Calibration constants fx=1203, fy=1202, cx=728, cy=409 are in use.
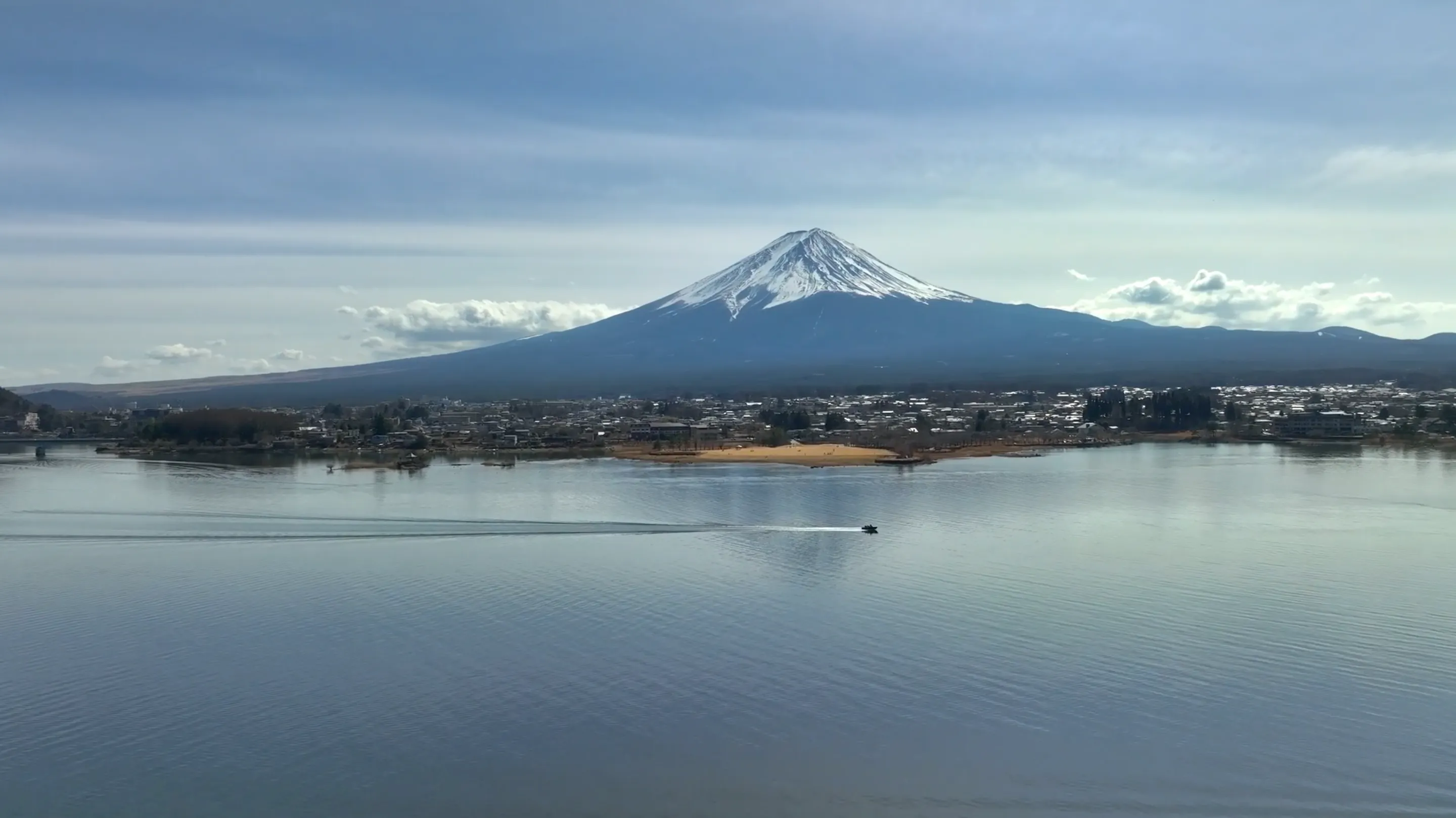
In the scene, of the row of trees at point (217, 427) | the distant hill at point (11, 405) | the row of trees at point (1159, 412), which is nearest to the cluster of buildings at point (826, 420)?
the row of trees at point (1159, 412)

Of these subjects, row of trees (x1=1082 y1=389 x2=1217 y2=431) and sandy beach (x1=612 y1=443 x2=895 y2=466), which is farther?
row of trees (x1=1082 y1=389 x2=1217 y2=431)

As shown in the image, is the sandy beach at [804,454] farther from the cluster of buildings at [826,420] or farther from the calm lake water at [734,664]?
the calm lake water at [734,664]

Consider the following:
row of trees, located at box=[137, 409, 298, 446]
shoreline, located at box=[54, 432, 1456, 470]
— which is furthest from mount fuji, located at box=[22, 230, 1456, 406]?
shoreline, located at box=[54, 432, 1456, 470]

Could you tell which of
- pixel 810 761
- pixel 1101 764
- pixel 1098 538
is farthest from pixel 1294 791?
pixel 1098 538

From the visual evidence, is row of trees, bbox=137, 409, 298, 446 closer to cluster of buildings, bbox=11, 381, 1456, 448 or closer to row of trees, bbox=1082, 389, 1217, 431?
cluster of buildings, bbox=11, 381, 1456, 448

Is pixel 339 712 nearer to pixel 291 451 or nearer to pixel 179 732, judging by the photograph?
pixel 179 732

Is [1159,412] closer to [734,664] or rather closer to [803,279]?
[734,664]

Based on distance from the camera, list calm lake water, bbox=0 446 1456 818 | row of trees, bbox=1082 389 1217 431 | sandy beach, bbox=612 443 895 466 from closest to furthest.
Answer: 1. calm lake water, bbox=0 446 1456 818
2. sandy beach, bbox=612 443 895 466
3. row of trees, bbox=1082 389 1217 431
